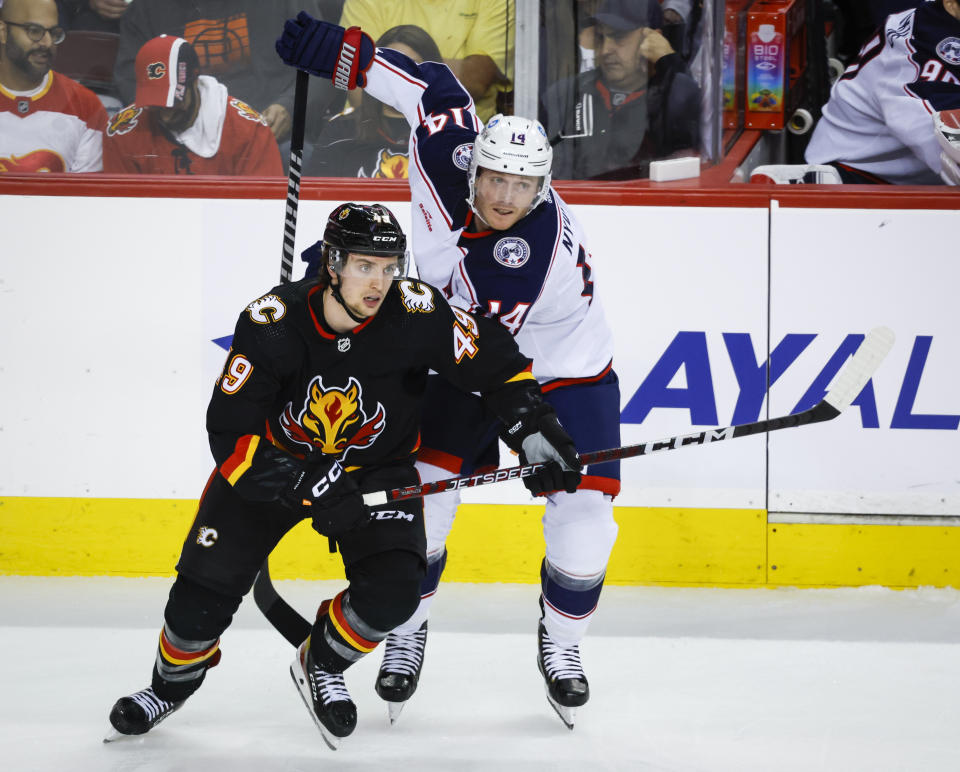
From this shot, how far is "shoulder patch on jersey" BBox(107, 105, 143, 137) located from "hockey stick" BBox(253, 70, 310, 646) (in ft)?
2.99

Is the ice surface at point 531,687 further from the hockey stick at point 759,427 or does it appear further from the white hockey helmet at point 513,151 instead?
the white hockey helmet at point 513,151

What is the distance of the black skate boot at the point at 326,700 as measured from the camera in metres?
2.29

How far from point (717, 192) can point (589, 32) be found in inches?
26.3

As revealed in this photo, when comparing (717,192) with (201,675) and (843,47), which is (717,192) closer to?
(201,675)

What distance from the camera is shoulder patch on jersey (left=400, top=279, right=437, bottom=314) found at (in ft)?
7.54

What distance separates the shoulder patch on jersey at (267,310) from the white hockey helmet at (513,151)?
1.49 ft

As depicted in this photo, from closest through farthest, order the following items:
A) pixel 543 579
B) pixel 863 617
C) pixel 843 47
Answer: pixel 543 579
pixel 863 617
pixel 843 47

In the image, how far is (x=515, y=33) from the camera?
11.4 feet

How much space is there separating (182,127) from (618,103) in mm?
1276

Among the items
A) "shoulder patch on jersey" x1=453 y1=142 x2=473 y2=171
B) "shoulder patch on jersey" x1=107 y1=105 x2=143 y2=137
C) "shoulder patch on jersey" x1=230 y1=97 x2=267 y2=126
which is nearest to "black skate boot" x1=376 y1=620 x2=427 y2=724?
"shoulder patch on jersey" x1=453 y1=142 x2=473 y2=171

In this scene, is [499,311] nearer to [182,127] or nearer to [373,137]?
[373,137]

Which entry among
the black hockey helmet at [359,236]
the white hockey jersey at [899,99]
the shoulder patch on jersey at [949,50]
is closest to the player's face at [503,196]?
the black hockey helmet at [359,236]

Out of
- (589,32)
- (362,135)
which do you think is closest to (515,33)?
(589,32)

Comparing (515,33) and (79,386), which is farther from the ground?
(515,33)
